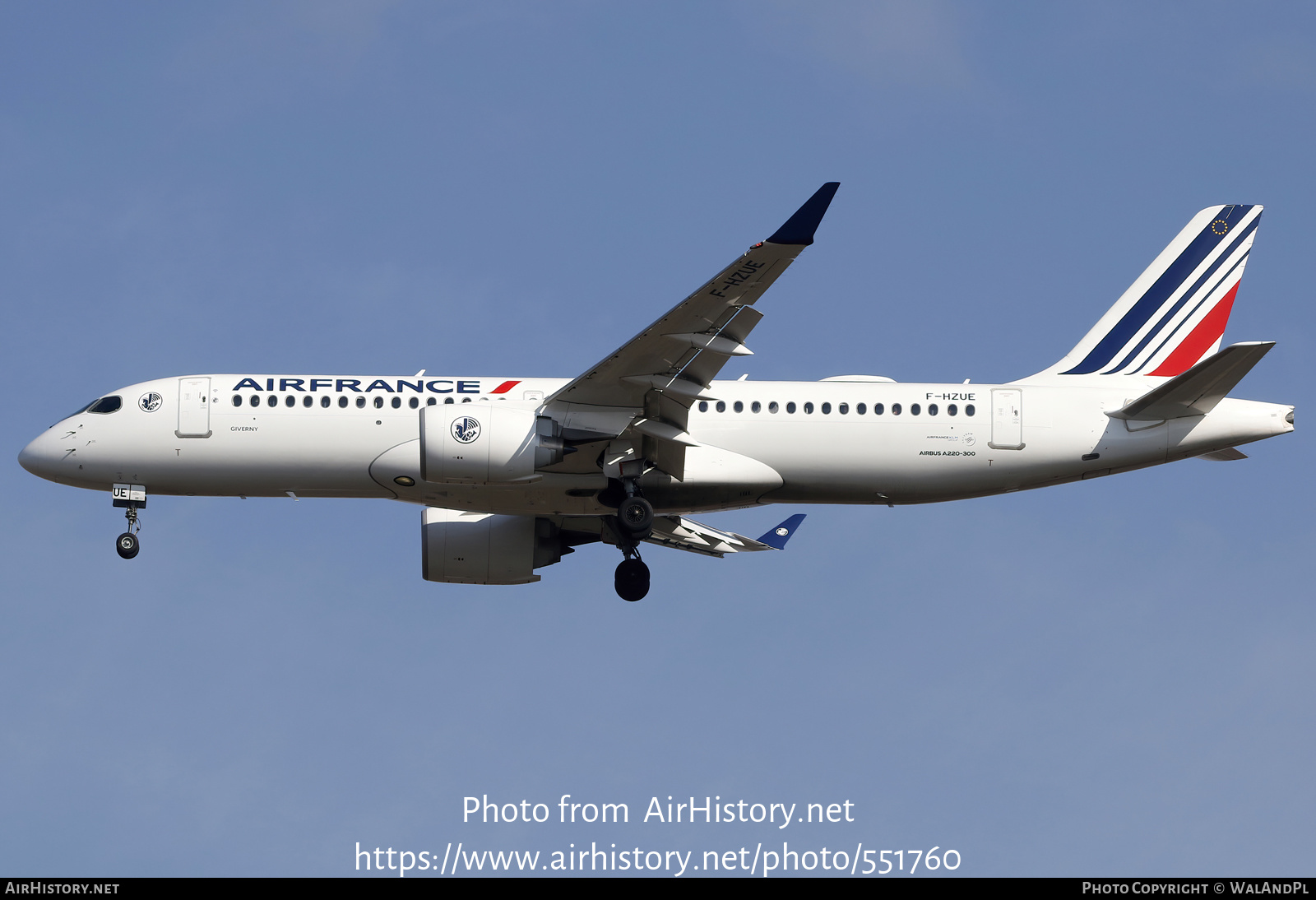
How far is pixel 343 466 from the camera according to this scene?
34594 mm

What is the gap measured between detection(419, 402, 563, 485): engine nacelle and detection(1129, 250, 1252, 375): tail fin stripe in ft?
47.3

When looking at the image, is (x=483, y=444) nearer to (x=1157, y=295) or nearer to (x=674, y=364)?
(x=674, y=364)

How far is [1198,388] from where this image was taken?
3447 centimetres

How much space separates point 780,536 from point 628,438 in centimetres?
898

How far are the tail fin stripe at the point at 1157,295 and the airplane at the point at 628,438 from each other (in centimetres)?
133

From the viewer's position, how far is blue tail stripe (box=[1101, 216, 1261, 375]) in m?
38.1

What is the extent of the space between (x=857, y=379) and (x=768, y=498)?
3.39 meters

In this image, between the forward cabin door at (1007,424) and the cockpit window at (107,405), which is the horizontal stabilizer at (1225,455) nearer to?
the forward cabin door at (1007,424)

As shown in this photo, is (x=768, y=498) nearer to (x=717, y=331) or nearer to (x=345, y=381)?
(x=717, y=331)

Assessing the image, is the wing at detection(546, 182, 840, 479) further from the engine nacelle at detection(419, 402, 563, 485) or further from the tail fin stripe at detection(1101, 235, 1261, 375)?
the tail fin stripe at detection(1101, 235, 1261, 375)

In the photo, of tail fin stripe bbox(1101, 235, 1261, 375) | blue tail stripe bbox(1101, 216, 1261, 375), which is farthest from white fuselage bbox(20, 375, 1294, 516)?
tail fin stripe bbox(1101, 235, 1261, 375)

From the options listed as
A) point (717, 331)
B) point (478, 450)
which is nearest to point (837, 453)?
point (717, 331)

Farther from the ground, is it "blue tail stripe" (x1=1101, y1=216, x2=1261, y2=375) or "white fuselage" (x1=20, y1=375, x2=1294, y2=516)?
"blue tail stripe" (x1=1101, y1=216, x2=1261, y2=375)

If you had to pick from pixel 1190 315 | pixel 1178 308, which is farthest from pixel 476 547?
pixel 1190 315
